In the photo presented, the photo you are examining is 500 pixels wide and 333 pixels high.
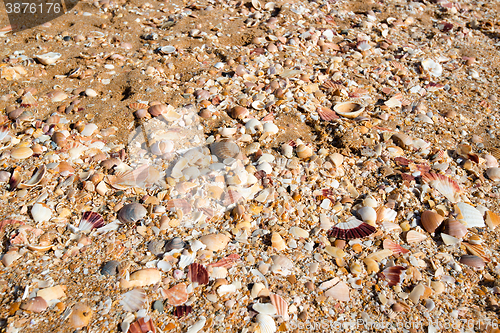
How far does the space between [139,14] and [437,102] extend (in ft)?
8.84

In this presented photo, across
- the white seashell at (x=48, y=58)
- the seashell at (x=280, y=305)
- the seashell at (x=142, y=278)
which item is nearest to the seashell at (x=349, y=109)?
the seashell at (x=280, y=305)

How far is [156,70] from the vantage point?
288 cm

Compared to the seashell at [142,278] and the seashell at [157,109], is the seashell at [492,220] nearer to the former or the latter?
the seashell at [142,278]

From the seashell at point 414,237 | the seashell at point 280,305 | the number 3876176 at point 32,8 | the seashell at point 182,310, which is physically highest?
the number 3876176 at point 32,8

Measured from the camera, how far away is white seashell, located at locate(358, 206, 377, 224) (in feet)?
6.65

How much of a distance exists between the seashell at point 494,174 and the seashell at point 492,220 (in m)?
0.31

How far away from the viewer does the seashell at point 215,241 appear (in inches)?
74.2

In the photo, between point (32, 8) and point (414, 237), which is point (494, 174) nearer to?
point (414, 237)

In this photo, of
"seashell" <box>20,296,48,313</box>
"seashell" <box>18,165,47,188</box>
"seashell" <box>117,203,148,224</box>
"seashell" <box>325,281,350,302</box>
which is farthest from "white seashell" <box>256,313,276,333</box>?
"seashell" <box>18,165,47,188</box>

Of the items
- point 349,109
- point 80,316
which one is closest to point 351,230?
point 349,109

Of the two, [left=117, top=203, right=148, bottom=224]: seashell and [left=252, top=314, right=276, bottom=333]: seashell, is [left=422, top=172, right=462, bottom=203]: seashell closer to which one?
[left=252, top=314, right=276, bottom=333]: seashell

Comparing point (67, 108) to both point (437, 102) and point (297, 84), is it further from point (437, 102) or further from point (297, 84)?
point (437, 102)

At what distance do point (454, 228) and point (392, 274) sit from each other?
1.57 ft

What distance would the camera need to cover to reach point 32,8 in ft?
11.6
